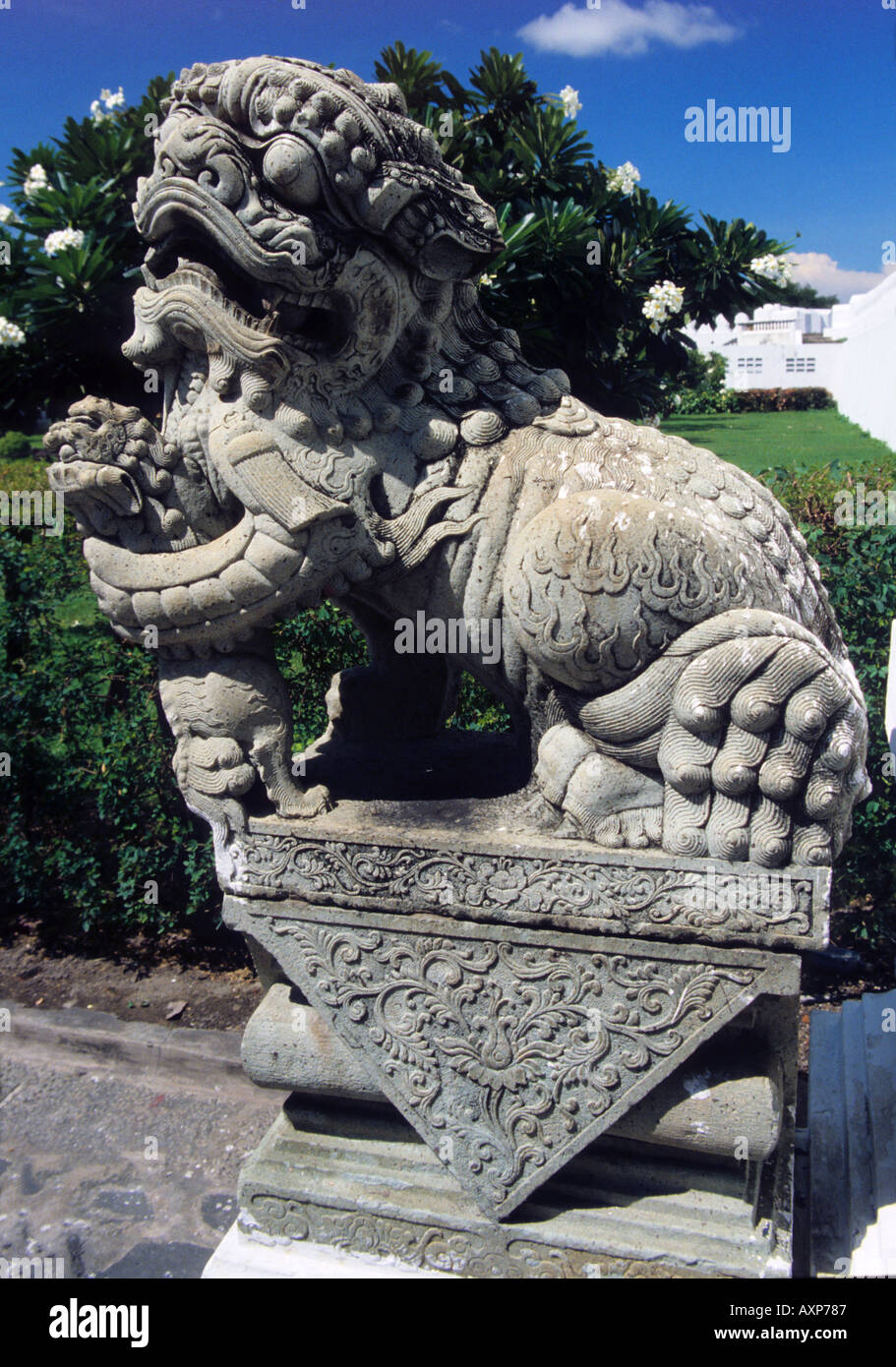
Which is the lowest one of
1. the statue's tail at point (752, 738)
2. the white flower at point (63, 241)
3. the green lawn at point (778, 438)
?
the statue's tail at point (752, 738)

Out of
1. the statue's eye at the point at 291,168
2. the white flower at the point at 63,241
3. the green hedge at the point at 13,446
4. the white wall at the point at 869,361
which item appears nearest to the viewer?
the statue's eye at the point at 291,168

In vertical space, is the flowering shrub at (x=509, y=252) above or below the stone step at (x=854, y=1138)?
above

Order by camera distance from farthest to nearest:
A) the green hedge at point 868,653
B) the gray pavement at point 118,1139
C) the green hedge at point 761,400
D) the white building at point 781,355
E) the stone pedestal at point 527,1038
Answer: the white building at point 781,355 → the green hedge at point 761,400 → the green hedge at point 868,653 → the gray pavement at point 118,1139 → the stone pedestal at point 527,1038

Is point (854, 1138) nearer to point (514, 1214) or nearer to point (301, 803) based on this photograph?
point (514, 1214)

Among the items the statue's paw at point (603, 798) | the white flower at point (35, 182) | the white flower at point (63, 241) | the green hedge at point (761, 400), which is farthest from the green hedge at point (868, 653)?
the green hedge at point (761, 400)

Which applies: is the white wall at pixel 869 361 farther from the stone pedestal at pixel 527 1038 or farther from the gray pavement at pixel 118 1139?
the stone pedestal at pixel 527 1038

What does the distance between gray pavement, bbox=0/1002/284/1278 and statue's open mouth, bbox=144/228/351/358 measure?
8.22 ft

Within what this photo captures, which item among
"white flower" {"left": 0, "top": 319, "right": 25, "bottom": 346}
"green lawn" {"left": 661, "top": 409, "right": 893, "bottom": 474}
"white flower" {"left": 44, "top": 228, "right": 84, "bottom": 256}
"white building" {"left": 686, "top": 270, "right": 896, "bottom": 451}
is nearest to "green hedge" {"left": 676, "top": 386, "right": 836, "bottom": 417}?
"green lawn" {"left": 661, "top": 409, "right": 893, "bottom": 474}

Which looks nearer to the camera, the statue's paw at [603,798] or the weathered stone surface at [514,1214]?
the statue's paw at [603,798]

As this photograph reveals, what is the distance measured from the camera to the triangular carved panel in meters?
2.31

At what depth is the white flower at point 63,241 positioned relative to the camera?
3523 millimetres

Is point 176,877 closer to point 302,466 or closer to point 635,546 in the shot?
point 302,466

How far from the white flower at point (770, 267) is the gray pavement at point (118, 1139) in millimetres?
3599
